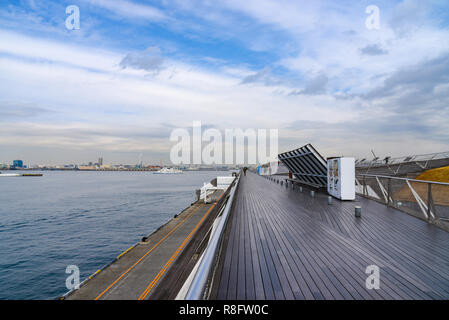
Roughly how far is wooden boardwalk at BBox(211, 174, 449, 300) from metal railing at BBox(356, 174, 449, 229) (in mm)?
456

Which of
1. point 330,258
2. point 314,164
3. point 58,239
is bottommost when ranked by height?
point 58,239

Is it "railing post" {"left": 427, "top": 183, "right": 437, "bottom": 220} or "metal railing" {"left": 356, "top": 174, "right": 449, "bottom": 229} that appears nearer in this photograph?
"metal railing" {"left": 356, "top": 174, "right": 449, "bottom": 229}

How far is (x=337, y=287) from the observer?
12.1 feet

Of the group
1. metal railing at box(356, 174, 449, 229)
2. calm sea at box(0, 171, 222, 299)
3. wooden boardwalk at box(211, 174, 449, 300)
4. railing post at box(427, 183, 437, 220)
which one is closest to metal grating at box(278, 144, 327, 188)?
A: metal railing at box(356, 174, 449, 229)

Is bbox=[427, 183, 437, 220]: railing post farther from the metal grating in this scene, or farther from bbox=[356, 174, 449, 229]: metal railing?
the metal grating

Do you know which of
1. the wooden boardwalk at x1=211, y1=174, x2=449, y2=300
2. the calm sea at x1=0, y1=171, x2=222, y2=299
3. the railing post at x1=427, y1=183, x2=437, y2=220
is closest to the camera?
the wooden boardwalk at x1=211, y1=174, x2=449, y2=300

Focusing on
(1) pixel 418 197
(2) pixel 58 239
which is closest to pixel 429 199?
(1) pixel 418 197

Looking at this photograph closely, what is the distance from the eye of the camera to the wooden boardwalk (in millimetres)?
3621

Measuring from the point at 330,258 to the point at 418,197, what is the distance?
224 inches

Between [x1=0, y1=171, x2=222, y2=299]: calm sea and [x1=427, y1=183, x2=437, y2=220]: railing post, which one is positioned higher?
[x1=427, y1=183, x2=437, y2=220]: railing post

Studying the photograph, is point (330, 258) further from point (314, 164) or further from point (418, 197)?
point (314, 164)

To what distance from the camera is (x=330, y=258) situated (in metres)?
4.90

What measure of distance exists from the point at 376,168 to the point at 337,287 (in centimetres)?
2961
